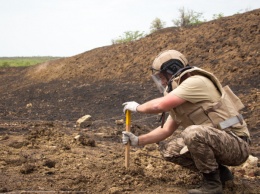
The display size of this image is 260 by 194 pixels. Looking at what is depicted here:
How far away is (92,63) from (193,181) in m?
17.3

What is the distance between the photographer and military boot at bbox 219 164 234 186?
171 inches

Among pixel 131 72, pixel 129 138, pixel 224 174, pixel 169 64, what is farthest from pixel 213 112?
pixel 131 72

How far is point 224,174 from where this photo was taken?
14.3 ft

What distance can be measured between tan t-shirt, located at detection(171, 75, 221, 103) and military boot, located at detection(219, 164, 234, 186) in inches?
34.1

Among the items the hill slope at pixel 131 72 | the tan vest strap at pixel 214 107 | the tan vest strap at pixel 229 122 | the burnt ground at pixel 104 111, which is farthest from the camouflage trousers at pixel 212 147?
the hill slope at pixel 131 72

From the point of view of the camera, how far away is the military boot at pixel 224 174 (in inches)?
171

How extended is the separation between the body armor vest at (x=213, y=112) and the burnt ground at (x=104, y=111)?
728 millimetres

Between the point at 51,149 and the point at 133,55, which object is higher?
the point at 133,55

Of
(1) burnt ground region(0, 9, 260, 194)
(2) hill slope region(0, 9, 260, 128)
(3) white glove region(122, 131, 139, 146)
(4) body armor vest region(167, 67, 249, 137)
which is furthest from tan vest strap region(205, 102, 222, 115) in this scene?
(2) hill slope region(0, 9, 260, 128)

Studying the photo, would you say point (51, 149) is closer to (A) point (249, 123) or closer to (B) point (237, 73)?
(A) point (249, 123)

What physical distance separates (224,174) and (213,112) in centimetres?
83

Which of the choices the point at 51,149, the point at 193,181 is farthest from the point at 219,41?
the point at 193,181

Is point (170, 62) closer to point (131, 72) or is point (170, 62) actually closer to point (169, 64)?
point (169, 64)

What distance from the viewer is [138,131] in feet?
28.8
